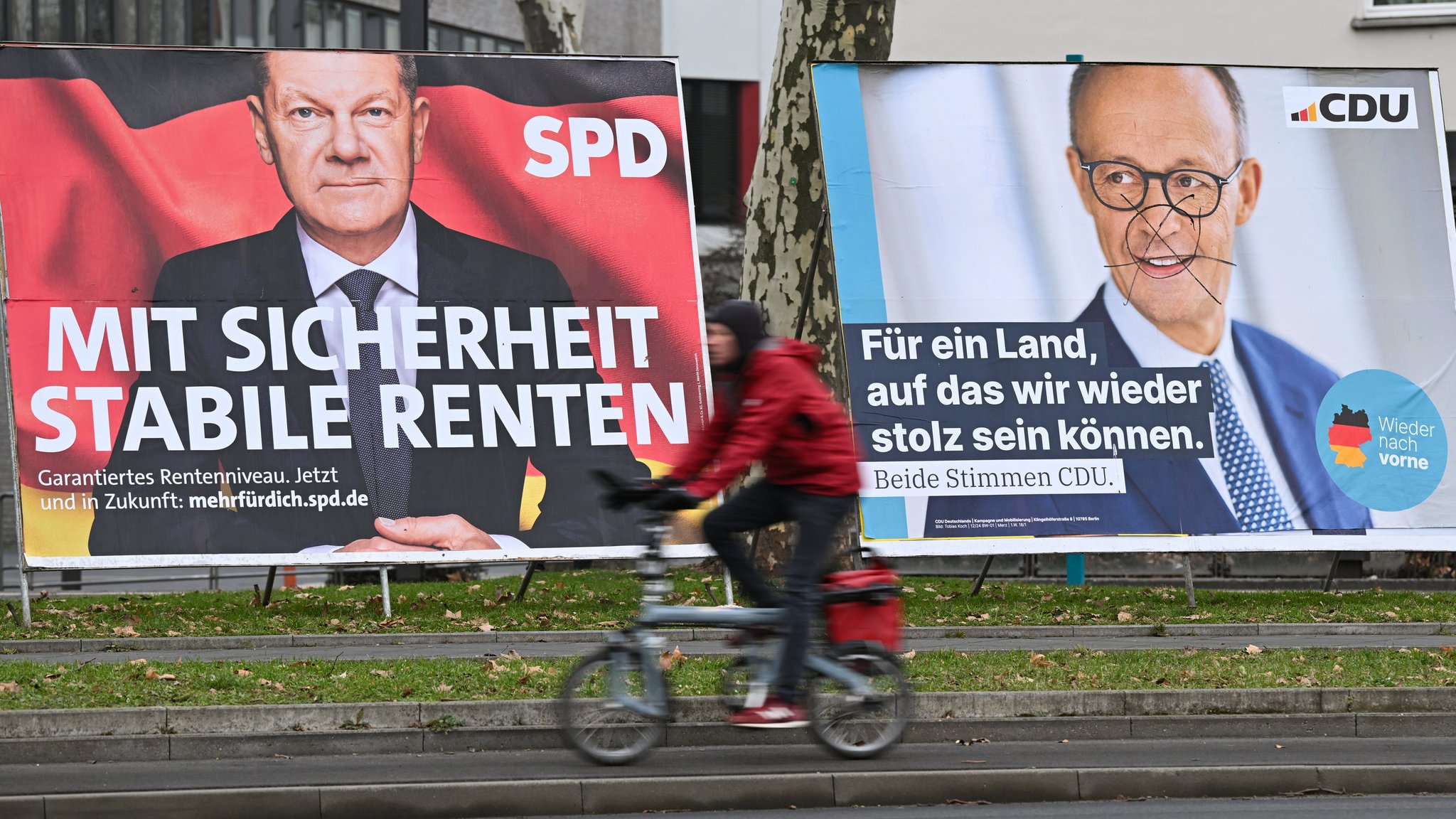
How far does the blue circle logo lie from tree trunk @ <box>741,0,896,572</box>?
4.47 meters

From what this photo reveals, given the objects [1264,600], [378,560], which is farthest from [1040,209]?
[378,560]

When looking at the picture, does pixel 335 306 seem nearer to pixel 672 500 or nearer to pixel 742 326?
pixel 742 326

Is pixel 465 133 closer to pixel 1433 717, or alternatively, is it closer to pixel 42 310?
pixel 42 310

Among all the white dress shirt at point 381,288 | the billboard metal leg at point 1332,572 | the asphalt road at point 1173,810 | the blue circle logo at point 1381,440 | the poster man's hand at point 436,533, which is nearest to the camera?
the asphalt road at point 1173,810

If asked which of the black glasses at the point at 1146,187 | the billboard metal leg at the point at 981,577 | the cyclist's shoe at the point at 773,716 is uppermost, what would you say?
the black glasses at the point at 1146,187

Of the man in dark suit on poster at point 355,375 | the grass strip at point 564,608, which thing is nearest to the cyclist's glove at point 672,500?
the grass strip at point 564,608

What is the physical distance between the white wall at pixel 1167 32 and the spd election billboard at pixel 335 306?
13.4 m

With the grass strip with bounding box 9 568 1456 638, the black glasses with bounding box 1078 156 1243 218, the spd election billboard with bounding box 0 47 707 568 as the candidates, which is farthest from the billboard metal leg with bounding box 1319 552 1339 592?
the spd election billboard with bounding box 0 47 707 568

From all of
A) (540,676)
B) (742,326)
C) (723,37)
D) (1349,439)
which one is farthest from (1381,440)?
(723,37)

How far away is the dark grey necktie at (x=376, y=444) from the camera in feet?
40.9

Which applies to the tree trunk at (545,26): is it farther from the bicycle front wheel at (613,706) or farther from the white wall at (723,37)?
the white wall at (723,37)

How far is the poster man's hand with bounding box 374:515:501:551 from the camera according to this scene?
1242cm

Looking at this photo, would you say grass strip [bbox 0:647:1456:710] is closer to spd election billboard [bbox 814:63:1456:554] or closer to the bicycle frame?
the bicycle frame

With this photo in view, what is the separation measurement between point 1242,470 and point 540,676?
7.24 metres
